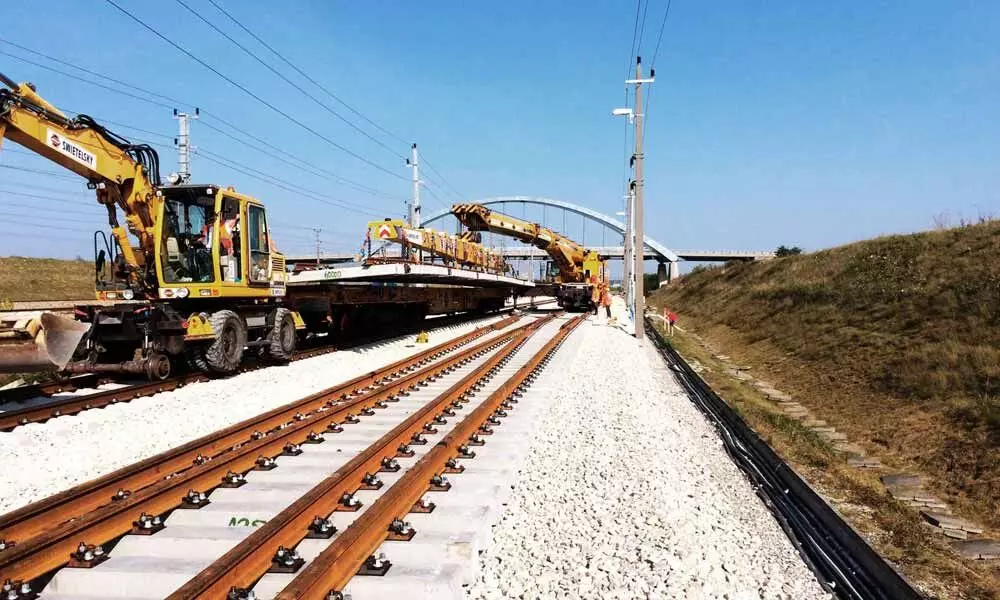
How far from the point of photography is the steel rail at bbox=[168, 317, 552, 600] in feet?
9.84

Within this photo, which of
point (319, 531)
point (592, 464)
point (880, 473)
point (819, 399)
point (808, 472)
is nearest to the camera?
point (319, 531)

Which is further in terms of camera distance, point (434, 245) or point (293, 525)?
point (434, 245)

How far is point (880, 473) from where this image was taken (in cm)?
678

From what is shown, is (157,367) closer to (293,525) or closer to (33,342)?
(33,342)

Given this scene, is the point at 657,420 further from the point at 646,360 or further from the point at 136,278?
the point at 136,278

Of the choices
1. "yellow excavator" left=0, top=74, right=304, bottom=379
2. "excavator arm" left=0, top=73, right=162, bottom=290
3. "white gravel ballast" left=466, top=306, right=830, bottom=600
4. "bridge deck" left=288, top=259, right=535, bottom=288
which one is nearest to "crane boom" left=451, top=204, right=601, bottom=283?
"bridge deck" left=288, top=259, right=535, bottom=288

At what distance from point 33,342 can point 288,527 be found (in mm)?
4194

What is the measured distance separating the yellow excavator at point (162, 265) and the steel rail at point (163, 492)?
350 cm

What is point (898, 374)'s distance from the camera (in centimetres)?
1034

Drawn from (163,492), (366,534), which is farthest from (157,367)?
(366,534)

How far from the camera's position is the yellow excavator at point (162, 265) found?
30.5 feet

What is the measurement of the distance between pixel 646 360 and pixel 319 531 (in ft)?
38.0

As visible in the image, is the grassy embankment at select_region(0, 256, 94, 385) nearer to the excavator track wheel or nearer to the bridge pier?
the excavator track wheel

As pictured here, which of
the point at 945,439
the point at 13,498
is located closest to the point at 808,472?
the point at 945,439
